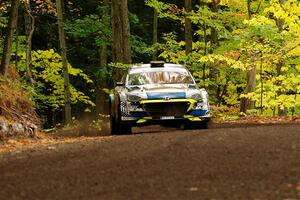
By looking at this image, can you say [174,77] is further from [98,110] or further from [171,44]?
[98,110]

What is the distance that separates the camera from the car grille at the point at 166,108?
13.2 metres

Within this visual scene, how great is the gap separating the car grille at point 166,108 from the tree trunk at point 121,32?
8192 millimetres

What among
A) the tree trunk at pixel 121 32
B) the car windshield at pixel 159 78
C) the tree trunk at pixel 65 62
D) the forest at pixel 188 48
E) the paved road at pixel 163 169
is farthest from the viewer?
the tree trunk at pixel 65 62

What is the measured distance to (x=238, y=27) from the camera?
24719 mm

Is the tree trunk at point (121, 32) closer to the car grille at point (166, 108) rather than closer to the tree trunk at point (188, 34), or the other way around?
the tree trunk at point (188, 34)

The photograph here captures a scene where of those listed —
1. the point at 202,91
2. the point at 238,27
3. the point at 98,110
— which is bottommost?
the point at 98,110

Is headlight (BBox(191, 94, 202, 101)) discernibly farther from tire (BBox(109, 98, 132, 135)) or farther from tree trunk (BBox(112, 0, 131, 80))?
tree trunk (BBox(112, 0, 131, 80))

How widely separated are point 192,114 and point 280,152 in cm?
567

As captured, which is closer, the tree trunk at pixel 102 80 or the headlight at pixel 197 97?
the headlight at pixel 197 97

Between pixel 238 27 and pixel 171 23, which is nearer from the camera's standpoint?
pixel 238 27

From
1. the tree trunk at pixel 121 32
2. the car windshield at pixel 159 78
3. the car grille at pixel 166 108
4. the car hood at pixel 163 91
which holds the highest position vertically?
the tree trunk at pixel 121 32

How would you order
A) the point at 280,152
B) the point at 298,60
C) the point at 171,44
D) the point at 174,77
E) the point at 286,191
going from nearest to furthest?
the point at 286,191 → the point at 280,152 → the point at 174,77 → the point at 298,60 → the point at 171,44

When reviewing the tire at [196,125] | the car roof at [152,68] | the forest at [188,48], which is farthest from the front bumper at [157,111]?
the forest at [188,48]

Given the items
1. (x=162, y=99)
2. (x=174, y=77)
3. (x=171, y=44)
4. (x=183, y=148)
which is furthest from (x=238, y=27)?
(x=183, y=148)
